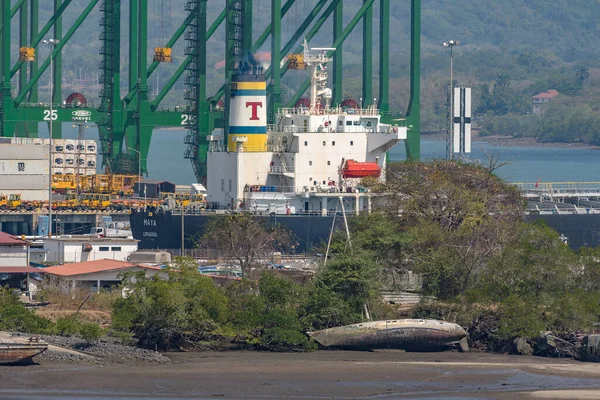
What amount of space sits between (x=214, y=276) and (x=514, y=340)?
1079 centimetres

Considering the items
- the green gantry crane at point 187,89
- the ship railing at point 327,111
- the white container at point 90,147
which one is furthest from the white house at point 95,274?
the white container at point 90,147

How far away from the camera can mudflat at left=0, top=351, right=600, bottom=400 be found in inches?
1501

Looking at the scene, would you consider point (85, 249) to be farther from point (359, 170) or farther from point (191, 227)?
point (359, 170)

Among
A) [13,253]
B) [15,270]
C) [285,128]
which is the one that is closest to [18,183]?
[285,128]

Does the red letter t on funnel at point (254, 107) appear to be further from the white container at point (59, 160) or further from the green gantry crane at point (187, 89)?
the white container at point (59, 160)

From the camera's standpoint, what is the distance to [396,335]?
44781mm

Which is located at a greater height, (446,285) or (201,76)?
(201,76)

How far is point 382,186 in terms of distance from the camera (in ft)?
194

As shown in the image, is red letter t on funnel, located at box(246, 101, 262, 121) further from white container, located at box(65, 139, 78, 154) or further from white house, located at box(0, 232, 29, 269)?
white container, located at box(65, 139, 78, 154)

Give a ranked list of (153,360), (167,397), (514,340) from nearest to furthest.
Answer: (167,397) < (153,360) < (514,340)

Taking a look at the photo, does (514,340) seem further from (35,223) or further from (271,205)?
(35,223)

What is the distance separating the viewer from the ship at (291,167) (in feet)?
216

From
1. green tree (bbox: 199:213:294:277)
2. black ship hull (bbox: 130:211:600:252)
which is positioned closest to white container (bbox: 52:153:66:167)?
black ship hull (bbox: 130:211:600:252)

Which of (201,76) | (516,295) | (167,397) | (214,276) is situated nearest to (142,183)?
(201,76)
